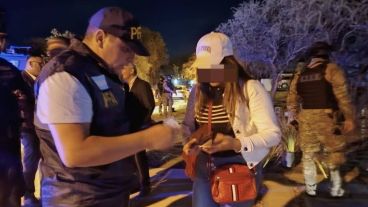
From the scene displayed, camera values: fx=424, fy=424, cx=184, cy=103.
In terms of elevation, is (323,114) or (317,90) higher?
(317,90)

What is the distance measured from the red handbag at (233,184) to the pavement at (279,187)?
2.42 m

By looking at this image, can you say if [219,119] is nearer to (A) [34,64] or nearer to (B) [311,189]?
(B) [311,189]

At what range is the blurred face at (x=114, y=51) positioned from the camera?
178 centimetres

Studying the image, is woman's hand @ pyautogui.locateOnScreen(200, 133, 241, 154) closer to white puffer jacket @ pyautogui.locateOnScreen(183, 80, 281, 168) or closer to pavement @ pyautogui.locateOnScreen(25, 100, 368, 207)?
white puffer jacket @ pyautogui.locateOnScreen(183, 80, 281, 168)

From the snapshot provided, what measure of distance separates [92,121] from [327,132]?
3841 millimetres

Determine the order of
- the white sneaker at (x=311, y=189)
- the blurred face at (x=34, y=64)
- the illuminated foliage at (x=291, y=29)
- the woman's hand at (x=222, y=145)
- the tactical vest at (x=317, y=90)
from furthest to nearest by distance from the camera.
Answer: the illuminated foliage at (x=291, y=29) → the blurred face at (x=34, y=64) → the white sneaker at (x=311, y=189) → the tactical vest at (x=317, y=90) → the woman's hand at (x=222, y=145)

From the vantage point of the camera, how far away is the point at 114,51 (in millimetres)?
1801

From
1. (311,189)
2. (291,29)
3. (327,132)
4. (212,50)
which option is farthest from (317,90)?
(291,29)

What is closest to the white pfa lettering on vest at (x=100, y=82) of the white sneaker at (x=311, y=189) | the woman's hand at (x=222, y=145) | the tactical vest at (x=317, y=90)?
the woman's hand at (x=222, y=145)

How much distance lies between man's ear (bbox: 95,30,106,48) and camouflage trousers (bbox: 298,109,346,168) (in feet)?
12.2

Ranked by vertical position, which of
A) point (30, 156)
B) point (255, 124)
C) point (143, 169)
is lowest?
point (143, 169)

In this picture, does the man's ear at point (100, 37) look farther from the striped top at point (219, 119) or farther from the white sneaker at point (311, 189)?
the white sneaker at point (311, 189)

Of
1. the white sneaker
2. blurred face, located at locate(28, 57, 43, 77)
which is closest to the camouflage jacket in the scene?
the white sneaker

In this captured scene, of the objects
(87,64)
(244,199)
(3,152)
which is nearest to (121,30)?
(87,64)
